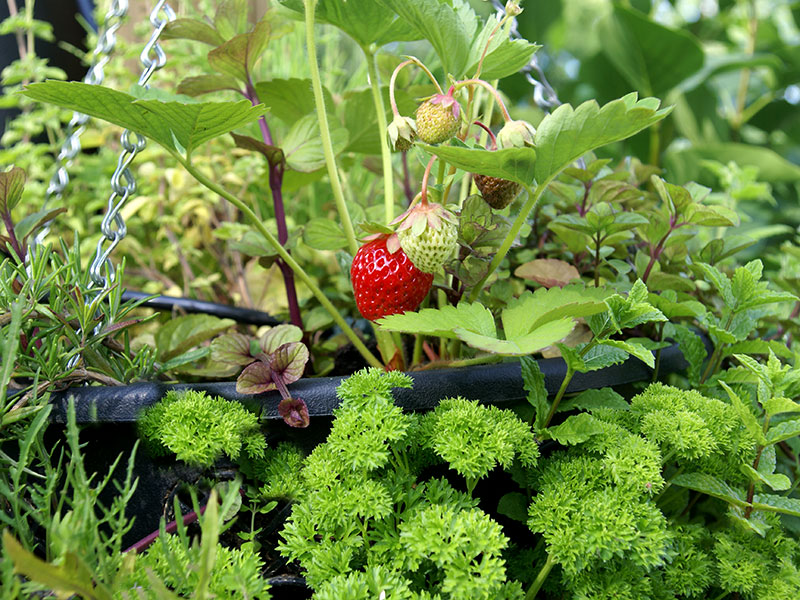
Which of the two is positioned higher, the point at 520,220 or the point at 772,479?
the point at 520,220

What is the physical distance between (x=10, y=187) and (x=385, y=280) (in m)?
0.42

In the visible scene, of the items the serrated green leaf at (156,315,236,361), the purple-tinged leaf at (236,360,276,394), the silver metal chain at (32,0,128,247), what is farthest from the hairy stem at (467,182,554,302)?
the silver metal chain at (32,0,128,247)

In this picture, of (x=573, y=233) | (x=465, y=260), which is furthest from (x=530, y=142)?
(x=573, y=233)

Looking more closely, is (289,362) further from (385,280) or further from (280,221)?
(280,221)

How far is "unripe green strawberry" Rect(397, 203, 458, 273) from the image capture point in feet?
1.71

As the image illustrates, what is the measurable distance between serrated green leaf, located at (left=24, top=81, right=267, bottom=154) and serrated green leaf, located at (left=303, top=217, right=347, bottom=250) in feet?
0.61

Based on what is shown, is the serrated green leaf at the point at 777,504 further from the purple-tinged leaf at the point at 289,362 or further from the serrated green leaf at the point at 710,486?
the purple-tinged leaf at the point at 289,362

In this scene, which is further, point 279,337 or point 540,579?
point 279,337

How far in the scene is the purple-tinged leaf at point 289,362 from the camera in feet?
1.82

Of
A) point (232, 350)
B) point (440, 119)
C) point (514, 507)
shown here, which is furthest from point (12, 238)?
point (514, 507)

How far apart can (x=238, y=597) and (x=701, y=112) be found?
8.68ft

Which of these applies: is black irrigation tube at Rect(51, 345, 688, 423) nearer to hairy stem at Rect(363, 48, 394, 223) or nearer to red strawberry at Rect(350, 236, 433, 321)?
red strawberry at Rect(350, 236, 433, 321)

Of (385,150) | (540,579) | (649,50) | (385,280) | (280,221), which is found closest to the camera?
(540,579)

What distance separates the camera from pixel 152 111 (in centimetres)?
52
